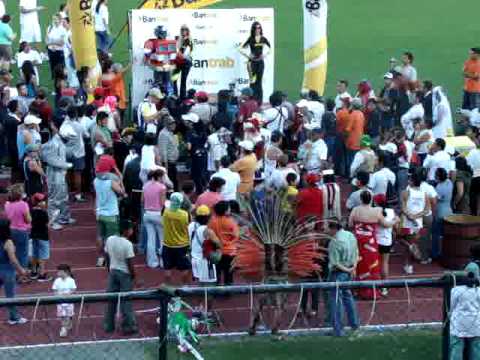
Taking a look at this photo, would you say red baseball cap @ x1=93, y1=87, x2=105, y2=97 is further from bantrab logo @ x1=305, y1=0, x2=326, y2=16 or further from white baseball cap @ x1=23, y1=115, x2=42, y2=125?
bantrab logo @ x1=305, y1=0, x2=326, y2=16

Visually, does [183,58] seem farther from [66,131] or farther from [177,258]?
[177,258]

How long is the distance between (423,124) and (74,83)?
6.89 metres

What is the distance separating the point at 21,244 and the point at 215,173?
3.22 m

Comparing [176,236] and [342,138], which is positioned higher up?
[342,138]

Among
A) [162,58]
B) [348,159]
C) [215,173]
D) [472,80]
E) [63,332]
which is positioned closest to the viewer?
[63,332]

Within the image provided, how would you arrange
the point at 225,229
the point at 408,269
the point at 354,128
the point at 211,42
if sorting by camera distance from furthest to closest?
1. the point at 211,42
2. the point at 354,128
3. the point at 408,269
4. the point at 225,229

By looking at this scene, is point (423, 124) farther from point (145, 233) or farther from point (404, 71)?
point (145, 233)

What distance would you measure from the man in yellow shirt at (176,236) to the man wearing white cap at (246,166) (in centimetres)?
201

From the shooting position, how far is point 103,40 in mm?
23016

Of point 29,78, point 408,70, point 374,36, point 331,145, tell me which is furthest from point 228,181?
point 374,36

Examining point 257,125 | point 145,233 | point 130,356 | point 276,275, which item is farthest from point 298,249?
point 257,125

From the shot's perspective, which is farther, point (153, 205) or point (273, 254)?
point (153, 205)

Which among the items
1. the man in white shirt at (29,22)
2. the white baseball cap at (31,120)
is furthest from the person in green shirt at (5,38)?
the white baseball cap at (31,120)

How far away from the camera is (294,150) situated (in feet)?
58.0
